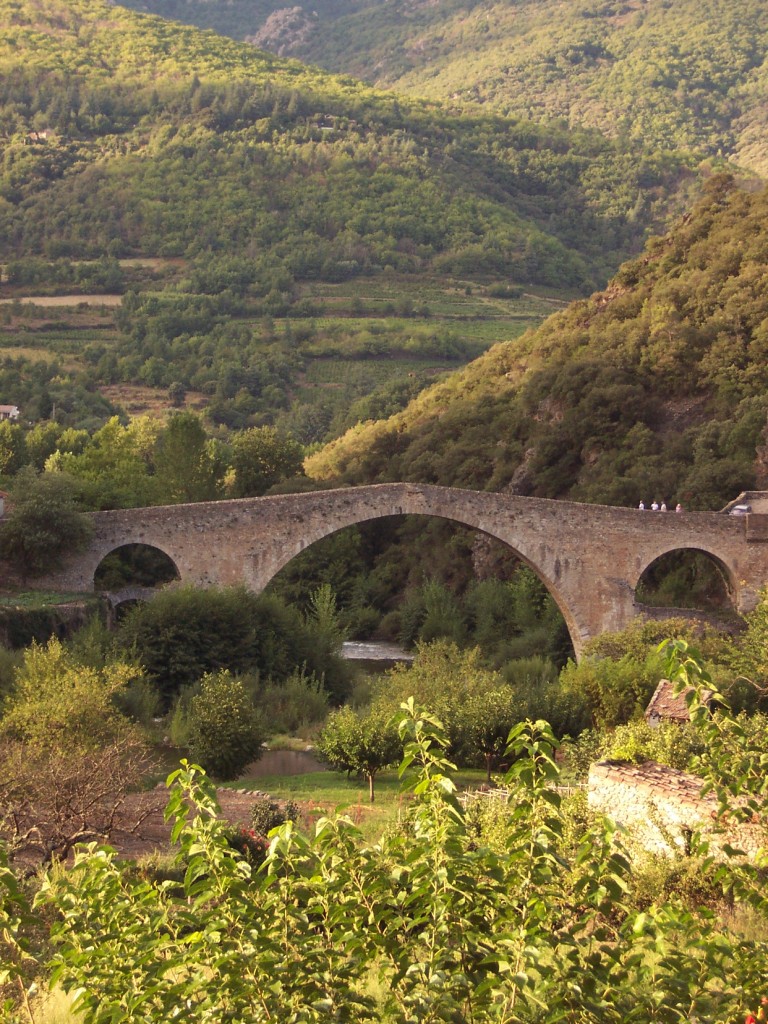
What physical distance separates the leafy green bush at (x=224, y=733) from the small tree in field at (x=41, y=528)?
7832 mm

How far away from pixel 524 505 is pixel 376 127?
230 ft

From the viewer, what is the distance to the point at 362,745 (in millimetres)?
20672

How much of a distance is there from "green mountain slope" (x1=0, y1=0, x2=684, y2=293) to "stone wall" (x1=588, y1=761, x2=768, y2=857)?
68.4m

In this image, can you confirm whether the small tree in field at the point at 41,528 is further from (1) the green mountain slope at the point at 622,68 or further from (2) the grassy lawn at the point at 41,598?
(1) the green mountain slope at the point at 622,68

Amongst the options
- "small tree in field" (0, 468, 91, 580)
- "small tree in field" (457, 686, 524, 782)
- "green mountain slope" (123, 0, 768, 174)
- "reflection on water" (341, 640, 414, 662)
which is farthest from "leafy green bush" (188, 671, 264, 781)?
"green mountain slope" (123, 0, 768, 174)

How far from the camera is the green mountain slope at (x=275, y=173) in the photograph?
83750 millimetres

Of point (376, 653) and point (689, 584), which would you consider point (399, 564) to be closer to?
point (376, 653)

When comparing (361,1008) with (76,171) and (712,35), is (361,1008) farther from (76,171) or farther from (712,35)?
(712,35)

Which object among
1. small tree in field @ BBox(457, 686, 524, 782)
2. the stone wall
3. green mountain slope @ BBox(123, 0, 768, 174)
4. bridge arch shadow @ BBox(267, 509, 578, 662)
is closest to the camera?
the stone wall

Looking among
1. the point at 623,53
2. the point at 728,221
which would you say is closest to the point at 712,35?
the point at 623,53

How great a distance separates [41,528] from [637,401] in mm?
18510

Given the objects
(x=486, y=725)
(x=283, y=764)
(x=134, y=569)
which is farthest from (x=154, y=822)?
(x=134, y=569)

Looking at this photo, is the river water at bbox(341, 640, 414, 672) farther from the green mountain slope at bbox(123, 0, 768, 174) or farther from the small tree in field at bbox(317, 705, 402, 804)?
the green mountain slope at bbox(123, 0, 768, 174)

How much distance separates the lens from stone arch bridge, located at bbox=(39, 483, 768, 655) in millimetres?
30047
